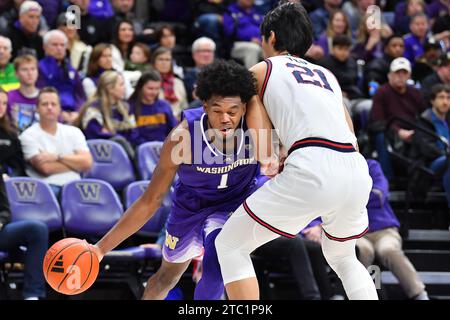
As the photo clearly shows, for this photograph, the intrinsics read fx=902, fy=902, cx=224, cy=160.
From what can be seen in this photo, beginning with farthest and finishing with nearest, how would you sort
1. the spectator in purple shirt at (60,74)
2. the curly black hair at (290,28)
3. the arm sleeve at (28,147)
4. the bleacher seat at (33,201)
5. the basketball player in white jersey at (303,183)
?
the spectator in purple shirt at (60,74) < the arm sleeve at (28,147) < the bleacher seat at (33,201) < the curly black hair at (290,28) < the basketball player in white jersey at (303,183)

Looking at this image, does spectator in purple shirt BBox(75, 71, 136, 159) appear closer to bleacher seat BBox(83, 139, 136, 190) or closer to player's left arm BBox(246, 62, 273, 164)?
bleacher seat BBox(83, 139, 136, 190)

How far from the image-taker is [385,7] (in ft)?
41.9

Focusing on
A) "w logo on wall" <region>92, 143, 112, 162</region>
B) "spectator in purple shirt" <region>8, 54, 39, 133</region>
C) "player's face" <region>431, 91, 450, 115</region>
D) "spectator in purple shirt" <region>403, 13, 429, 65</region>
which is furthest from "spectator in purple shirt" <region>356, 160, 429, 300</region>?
"spectator in purple shirt" <region>403, 13, 429, 65</region>

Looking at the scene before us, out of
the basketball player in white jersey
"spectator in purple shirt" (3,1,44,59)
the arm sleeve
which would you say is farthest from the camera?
"spectator in purple shirt" (3,1,44,59)

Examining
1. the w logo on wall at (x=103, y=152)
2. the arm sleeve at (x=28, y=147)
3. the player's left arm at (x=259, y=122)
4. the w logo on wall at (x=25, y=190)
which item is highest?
the player's left arm at (x=259, y=122)

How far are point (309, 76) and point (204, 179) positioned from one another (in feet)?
3.17

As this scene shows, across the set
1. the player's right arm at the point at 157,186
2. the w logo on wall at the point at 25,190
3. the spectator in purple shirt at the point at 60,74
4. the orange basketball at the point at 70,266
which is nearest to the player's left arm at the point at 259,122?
the player's right arm at the point at 157,186

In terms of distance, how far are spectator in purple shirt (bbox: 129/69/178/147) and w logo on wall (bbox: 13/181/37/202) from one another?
5.04ft

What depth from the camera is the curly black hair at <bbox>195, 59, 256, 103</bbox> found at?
4.80m

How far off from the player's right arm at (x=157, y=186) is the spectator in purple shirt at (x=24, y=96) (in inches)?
129

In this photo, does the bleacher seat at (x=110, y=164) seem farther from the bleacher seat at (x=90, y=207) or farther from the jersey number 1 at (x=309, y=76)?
the jersey number 1 at (x=309, y=76)

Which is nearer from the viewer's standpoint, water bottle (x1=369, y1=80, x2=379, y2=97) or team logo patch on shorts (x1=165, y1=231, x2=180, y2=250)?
team logo patch on shorts (x1=165, y1=231, x2=180, y2=250)

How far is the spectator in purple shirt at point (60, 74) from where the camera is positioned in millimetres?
8930
